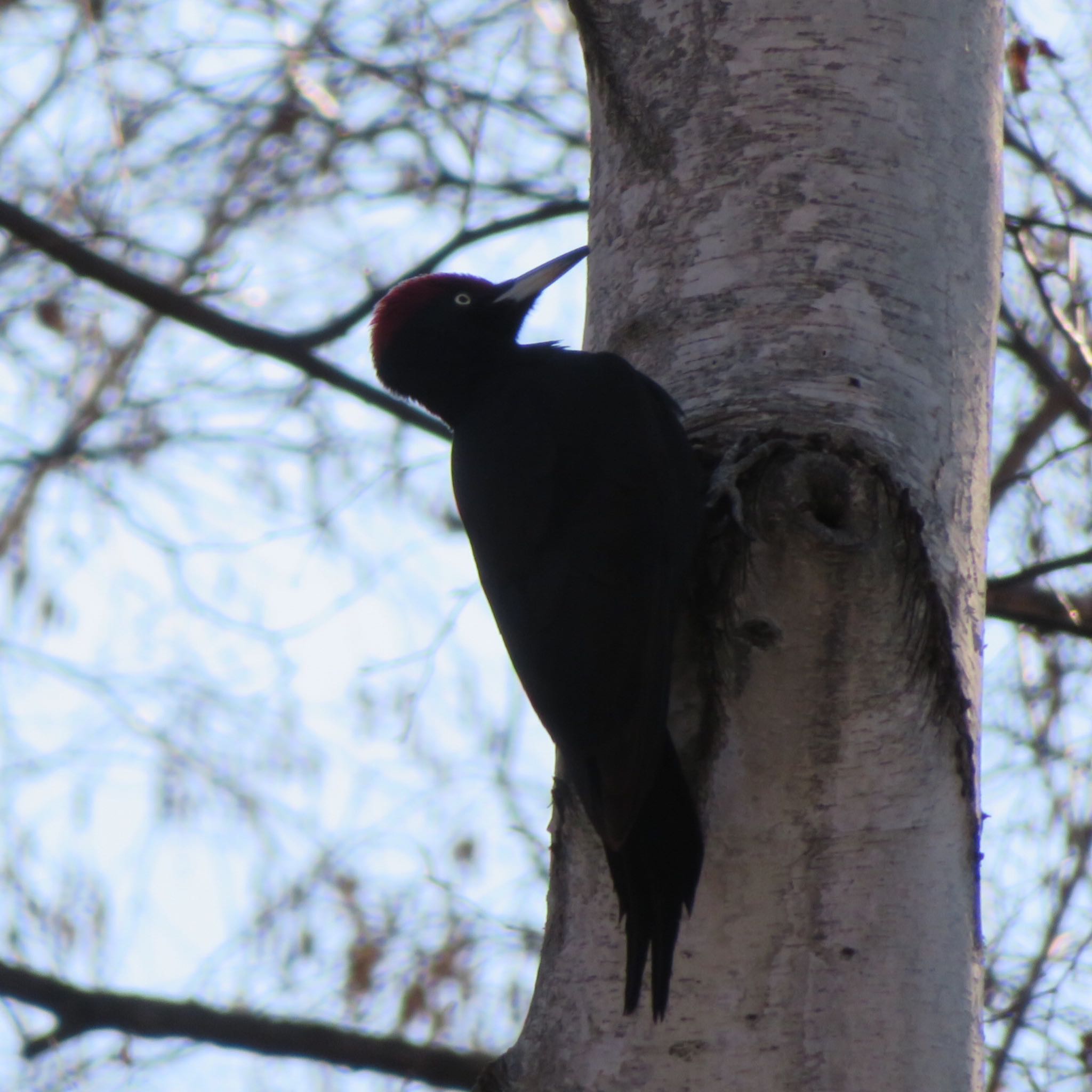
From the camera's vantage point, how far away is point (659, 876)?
1929 millimetres

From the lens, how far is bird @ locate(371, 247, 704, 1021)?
200 centimetres

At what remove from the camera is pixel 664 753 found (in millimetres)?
2084

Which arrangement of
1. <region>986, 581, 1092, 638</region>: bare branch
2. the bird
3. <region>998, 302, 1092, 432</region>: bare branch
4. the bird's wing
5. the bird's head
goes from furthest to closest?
<region>998, 302, 1092, 432</region>: bare branch
<region>986, 581, 1092, 638</region>: bare branch
the bird's head
the bird's wing
the bird

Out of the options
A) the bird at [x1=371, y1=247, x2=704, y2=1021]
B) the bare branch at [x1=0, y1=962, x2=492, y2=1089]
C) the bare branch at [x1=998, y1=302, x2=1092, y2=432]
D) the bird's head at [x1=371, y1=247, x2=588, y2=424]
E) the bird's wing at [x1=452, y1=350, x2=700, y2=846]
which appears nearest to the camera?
the bird at [x1=371, y1=247, x2=704, y2=1021]

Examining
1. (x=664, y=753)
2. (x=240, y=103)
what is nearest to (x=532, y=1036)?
(x=664, y=753)

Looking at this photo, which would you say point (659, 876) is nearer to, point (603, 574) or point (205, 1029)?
point (603, 574)

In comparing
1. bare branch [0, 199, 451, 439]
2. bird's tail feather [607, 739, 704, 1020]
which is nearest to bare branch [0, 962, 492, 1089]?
bird's tail feather [607, 739, 704, 1020]

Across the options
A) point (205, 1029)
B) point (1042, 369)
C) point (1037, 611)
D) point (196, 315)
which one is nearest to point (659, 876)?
point (205, 1029)

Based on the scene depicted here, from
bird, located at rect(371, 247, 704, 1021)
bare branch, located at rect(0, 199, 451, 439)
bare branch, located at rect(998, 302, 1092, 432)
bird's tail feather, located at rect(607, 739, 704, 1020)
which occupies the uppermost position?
bare branch, located at rect(998, 302, 1092, 432)

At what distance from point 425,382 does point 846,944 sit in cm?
201

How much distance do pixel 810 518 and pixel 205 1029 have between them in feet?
6.23

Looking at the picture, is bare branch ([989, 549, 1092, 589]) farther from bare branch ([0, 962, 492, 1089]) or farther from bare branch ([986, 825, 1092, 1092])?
bare branch ([0, 962, 492, 1089])

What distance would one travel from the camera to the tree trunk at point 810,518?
6.03 ft

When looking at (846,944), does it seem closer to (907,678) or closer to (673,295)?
(907,678)
